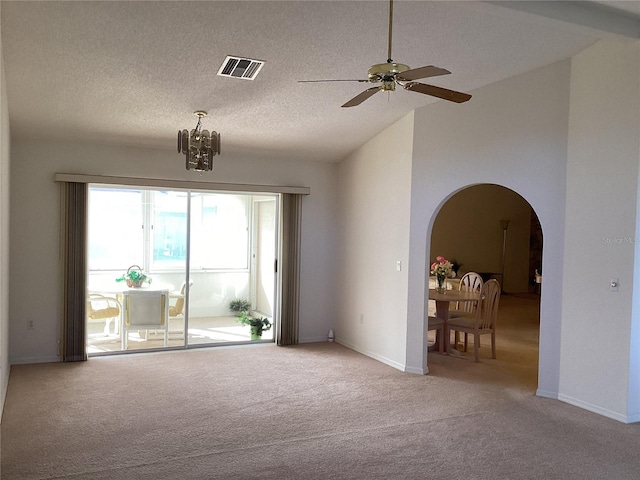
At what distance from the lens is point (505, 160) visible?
5184mm

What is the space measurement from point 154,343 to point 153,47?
3952 mm

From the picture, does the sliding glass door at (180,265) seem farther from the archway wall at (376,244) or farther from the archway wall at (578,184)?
the archway wall at (578,184)

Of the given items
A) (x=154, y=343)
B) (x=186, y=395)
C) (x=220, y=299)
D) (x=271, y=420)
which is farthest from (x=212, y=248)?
(x=271, y=420)

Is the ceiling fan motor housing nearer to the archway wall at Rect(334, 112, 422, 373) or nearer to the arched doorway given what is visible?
the archway wall at Rect(334, 112, 422, 373)

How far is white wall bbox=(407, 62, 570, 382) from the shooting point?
15.9ft

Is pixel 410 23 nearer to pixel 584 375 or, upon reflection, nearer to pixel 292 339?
pixel 584 375

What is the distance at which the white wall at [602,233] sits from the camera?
4289 millimetres

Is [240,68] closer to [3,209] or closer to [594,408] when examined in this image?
[3,209]

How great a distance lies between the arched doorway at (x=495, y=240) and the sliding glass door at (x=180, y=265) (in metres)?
5.25

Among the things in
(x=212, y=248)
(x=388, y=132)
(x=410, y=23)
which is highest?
(x=410, y=23)

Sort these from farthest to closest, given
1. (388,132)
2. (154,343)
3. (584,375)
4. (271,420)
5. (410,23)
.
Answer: (154,343) < (388,132) < (584,375) < (271,420) < (410,23)

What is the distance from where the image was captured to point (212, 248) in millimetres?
6930

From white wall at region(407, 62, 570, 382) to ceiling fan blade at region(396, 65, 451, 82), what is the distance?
96.1 inches

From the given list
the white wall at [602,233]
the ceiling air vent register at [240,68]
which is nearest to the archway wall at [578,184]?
the white wall at [602,233]
